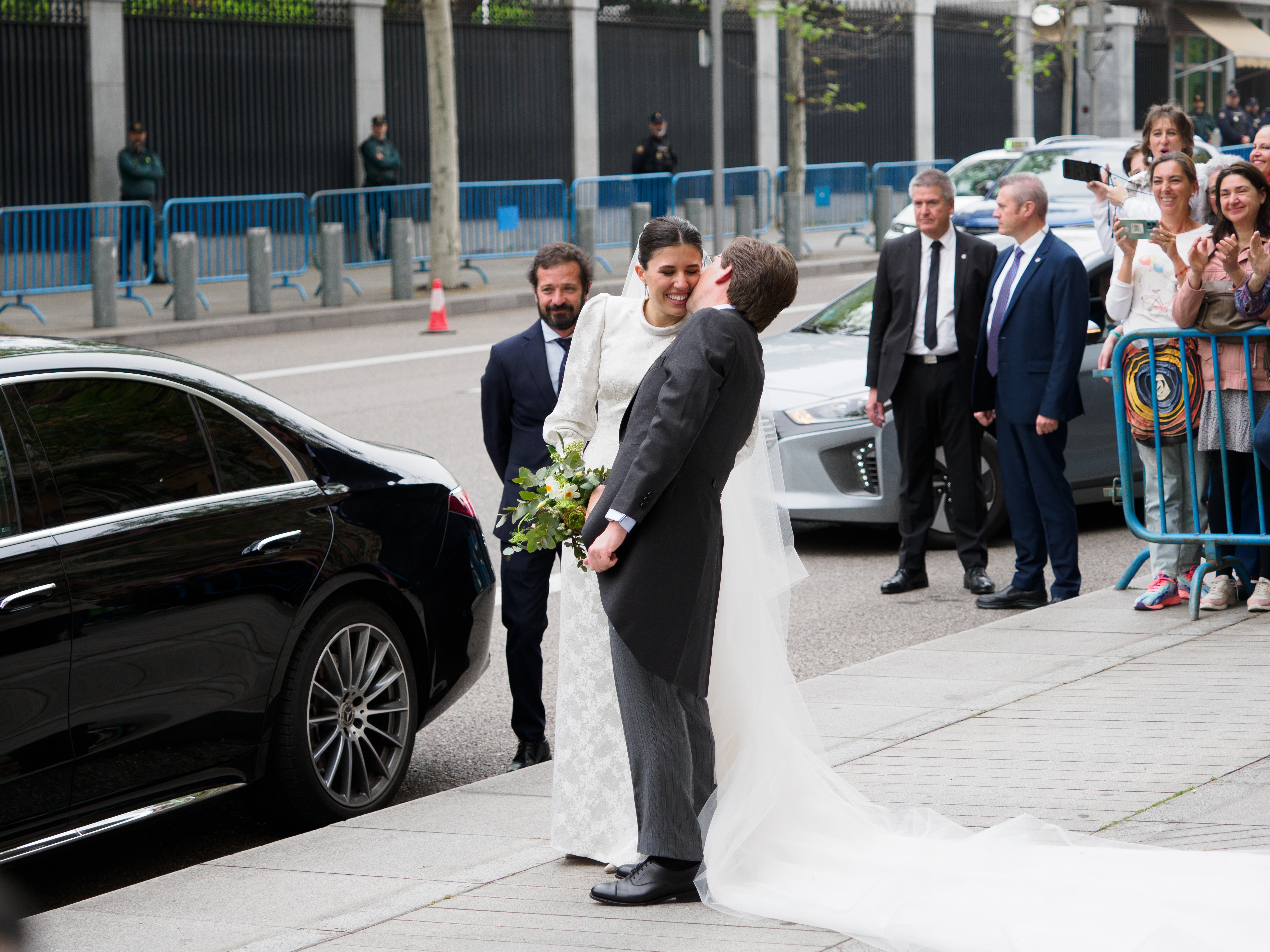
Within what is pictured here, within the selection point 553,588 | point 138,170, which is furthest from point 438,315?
point 553,588

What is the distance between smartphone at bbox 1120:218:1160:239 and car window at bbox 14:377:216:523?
3.95 metres

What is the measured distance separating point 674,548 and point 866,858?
900 mm

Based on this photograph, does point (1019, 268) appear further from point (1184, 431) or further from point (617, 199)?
point (617, 199)

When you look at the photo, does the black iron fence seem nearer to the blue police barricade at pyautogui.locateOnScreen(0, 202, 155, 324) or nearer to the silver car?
the blue police barricade at pyautogui.locateOnScreen(0, 202, 155, 324)

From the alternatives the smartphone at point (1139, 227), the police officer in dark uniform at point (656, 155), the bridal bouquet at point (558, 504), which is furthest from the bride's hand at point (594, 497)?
the police officer in dark uniform at point (656, 155)

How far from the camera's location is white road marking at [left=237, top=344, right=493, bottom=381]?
15219mm

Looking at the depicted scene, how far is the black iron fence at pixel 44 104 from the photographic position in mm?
22172

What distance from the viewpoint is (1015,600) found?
7.69 m

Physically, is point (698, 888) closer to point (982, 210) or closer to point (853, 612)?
point (853, 612)

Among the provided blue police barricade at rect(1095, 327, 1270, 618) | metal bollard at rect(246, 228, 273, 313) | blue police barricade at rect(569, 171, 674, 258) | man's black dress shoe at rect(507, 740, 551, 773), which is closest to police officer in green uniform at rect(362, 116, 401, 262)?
blue police barricade at rect(569, 171, 674, 258)

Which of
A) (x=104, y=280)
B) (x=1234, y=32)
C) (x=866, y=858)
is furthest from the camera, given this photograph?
(x=1234, y=32)

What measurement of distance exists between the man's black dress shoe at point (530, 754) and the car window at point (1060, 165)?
1031cm

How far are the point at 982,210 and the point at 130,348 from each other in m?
12.4

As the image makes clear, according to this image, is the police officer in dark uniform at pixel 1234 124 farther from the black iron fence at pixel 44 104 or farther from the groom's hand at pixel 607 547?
the groom's hand at pixel 607 547
